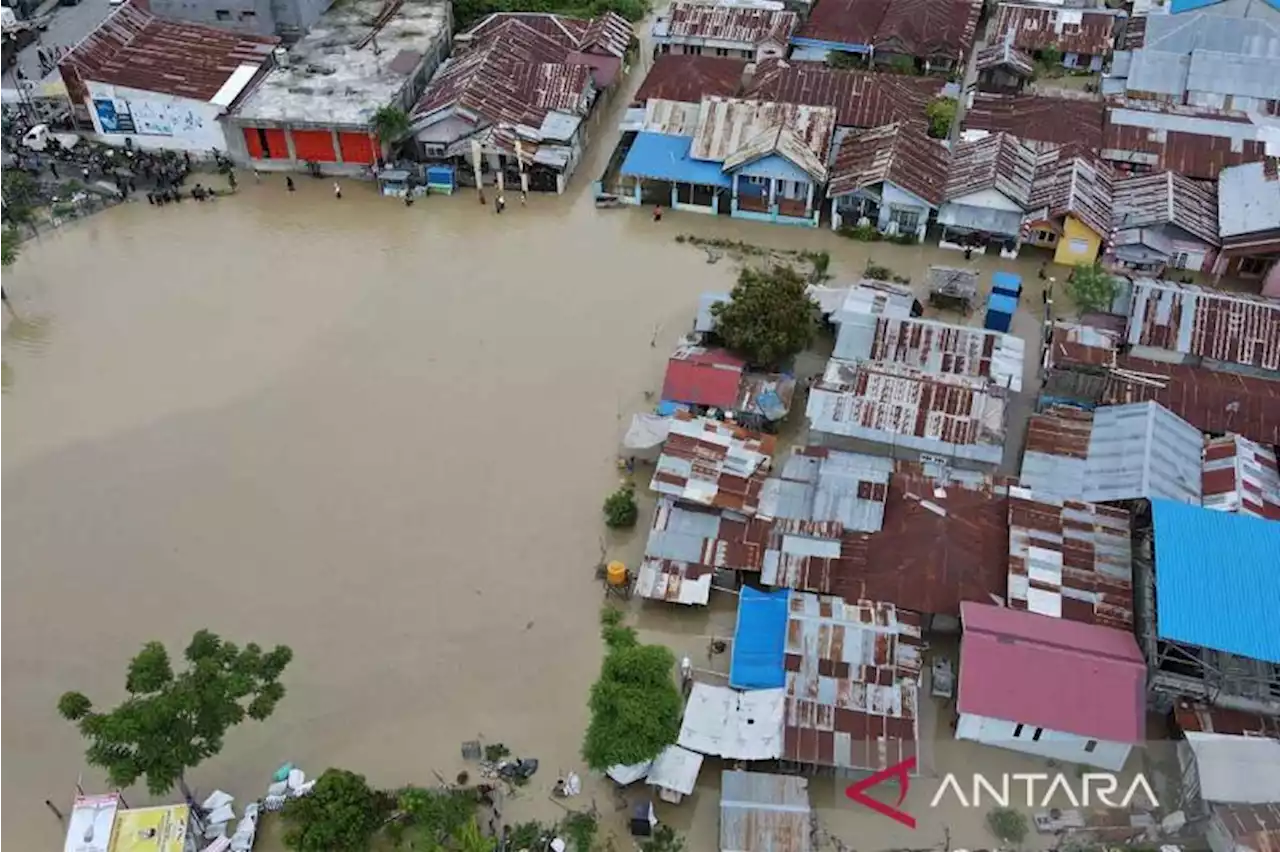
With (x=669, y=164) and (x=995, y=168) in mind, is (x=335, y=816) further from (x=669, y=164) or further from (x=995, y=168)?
(x=995, y=168)

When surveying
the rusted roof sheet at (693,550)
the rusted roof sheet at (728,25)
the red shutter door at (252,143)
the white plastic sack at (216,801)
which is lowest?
the white plastic sack at (216,801)

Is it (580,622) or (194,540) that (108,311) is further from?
(580,622)

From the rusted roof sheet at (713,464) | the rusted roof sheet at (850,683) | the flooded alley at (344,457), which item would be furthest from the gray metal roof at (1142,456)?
the rusted roof sheet at (713,464)

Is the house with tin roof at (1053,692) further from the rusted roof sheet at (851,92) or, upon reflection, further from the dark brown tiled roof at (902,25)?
the dark brown tiled roof at (902,25)

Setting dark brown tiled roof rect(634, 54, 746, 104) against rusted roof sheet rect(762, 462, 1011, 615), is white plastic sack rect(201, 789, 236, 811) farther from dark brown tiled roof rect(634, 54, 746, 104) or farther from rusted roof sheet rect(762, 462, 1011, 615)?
dark brown tiled roof rect(634, 54, 746, 104)

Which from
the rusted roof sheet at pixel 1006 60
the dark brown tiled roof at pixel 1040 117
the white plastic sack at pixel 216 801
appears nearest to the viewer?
the white plastic sack at pixel 216 801

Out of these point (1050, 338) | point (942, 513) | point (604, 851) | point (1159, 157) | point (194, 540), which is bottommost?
point (604, 851)

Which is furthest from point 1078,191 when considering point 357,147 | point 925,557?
point 357,147

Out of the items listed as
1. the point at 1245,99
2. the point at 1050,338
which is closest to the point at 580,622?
the point at 1050,338
